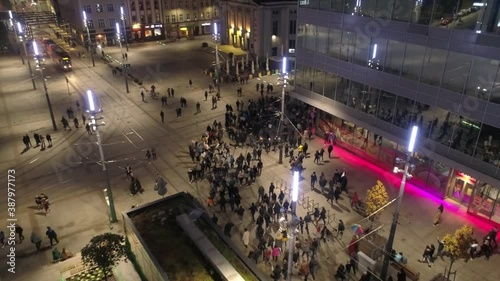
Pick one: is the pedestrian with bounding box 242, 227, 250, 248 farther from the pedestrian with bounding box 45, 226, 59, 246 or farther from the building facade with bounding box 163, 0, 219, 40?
the building facade with bounding box 163, 0, 219, 40

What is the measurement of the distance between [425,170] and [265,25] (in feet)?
150

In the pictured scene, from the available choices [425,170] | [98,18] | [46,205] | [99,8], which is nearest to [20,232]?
[46,205]

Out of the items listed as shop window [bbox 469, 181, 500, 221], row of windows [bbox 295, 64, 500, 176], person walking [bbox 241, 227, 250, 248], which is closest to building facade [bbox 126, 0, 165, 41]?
row of windows [bbox 295, 64, 500, 176]

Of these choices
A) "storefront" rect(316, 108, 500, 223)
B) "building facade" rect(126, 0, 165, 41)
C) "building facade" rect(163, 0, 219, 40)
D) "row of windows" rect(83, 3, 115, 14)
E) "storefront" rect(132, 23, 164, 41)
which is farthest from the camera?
"building facade" rect(163, 0, 219, 40)

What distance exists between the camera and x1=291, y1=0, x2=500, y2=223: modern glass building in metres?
22.2

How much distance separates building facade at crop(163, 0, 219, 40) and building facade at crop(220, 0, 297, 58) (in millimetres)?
17810

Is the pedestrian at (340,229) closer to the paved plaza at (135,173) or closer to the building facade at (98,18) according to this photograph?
the paved plaza at (135,173)

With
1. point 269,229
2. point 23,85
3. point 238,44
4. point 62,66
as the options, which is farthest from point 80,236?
point 238,44

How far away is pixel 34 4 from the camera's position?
120562 millimetres

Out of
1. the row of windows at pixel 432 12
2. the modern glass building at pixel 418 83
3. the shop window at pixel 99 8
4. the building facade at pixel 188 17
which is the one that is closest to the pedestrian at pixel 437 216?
the modern glass building at pixel 418 83

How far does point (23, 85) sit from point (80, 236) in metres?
41.6

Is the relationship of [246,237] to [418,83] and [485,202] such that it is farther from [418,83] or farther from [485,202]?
[485,202]

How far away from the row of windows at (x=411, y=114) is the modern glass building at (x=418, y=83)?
0.07 meters

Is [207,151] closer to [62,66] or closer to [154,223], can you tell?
[154,223]
